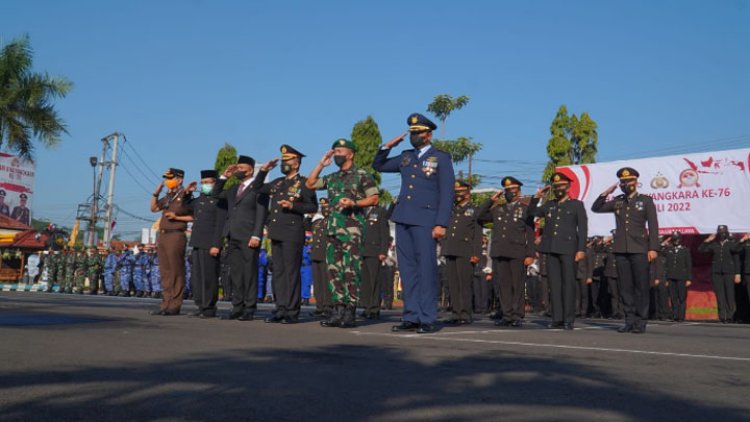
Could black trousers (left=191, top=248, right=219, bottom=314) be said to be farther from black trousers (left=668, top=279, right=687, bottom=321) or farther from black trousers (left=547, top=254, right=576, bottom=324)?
black trousers (left=668, top=279, right=687, bottom=321)

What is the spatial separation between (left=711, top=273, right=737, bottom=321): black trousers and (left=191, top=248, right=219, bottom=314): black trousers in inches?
451

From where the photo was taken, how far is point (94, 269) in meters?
26.9

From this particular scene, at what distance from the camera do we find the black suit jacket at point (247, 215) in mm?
9477

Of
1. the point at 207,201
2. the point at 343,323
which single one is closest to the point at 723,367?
the point at 343,323

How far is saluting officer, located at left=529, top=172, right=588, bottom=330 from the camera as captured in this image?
31.4 ft

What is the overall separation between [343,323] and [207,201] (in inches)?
129

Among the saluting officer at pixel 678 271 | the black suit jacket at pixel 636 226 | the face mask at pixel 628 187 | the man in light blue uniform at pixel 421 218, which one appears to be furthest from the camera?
the saluting officer at pixel 678 271

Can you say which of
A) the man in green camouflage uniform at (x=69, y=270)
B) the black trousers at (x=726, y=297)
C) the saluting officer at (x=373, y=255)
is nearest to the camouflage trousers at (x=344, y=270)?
the saluting officer at (x=373, y=255)

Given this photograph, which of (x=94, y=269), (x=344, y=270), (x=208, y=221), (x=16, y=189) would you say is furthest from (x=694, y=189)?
(x=16, y=189)

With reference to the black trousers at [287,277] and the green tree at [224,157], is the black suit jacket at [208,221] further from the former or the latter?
the green tree at [224,157]

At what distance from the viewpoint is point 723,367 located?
4.89 meters

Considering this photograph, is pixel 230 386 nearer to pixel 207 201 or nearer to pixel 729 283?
pixel 207 201

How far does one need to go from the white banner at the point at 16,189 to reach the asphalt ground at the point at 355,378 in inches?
1519

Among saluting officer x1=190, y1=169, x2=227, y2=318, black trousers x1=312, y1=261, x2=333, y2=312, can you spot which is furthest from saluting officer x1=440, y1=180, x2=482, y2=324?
saluting officer x1=190, y1=169, x2=227, y2=318
